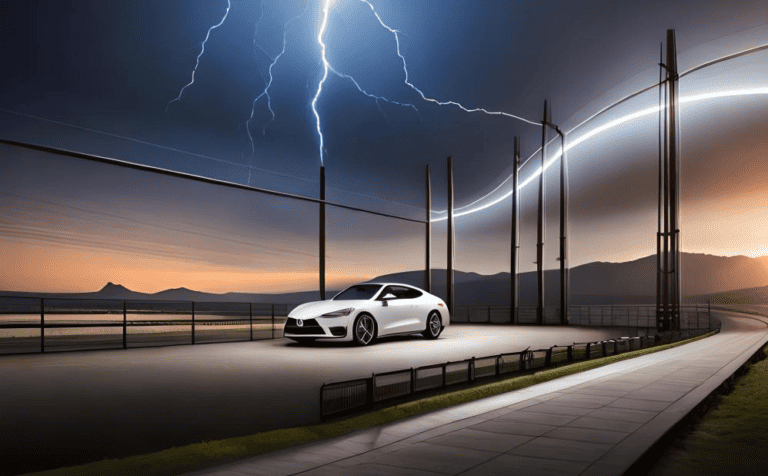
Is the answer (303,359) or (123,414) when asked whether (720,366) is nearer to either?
(303,359)

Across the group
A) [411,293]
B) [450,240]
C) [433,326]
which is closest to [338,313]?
[411,293]

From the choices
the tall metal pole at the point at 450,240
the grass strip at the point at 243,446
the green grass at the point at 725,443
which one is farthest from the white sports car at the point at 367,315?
the tall metal pole at the point at 450,240

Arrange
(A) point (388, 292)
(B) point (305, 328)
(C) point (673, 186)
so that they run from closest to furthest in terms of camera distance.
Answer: (B) point (305, 328) < (A) point (388, 292) < (C) point (673, 186)

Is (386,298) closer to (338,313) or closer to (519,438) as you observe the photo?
(338,313)

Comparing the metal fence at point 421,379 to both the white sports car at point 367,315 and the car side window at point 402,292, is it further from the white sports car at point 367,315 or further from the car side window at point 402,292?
the car side window at point 402,292

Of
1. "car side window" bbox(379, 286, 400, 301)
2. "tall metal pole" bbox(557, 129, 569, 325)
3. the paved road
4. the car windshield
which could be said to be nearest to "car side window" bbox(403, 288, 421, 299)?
"car side window" bbox(379, 286, 400, 301)

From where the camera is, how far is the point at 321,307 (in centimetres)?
1572

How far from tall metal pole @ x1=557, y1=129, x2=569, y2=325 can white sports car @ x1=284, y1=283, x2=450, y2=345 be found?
14.0m

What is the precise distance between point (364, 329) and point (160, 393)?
768cm

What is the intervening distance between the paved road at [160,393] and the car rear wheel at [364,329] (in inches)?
17.7

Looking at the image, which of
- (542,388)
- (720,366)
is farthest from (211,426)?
(720,366)

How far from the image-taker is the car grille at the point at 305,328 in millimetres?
15507

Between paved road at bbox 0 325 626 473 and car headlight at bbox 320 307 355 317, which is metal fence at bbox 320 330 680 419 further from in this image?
car headlight at bbox 320 307 355 317

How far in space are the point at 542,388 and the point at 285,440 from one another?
173 inches
